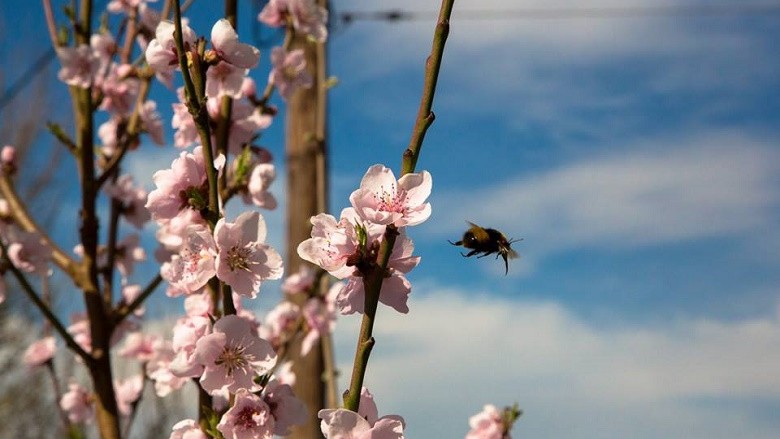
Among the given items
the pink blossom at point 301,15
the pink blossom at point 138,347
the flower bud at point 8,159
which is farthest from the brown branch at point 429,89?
the flower bud at point 8,159

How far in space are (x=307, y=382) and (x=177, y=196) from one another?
2292mm

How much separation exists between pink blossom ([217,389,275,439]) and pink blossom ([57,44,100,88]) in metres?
1.25

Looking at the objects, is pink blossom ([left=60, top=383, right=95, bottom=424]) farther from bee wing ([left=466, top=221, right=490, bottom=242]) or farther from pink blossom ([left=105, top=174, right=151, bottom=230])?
bee wing ([left=466, top=221, right=490, bottom=242])

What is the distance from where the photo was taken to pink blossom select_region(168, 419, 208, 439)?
1112mm

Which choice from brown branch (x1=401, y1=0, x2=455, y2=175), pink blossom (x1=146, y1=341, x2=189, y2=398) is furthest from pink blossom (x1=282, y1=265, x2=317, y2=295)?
brown branch (x1=401, y1=0, x2=455, y2=175)

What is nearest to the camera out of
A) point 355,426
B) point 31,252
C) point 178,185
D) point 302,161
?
point 355,426

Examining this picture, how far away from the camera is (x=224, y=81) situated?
4.70 feet

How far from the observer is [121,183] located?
218cm

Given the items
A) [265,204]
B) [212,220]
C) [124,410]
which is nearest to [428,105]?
[212,220]

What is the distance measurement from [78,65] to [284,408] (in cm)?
131

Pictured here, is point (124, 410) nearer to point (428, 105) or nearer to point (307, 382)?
point (307, 382)

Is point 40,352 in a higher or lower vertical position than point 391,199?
lower

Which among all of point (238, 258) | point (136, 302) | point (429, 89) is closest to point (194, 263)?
point (238, 258)

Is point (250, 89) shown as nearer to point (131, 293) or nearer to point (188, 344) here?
point (131, 293)
